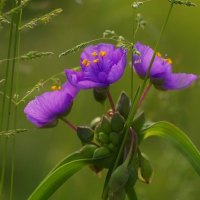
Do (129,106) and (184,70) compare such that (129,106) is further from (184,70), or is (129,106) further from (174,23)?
(174,23)

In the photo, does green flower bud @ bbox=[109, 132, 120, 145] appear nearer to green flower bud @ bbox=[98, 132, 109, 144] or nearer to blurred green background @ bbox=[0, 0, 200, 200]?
green flower bud @ bbox=[98, 132, 109, 144]

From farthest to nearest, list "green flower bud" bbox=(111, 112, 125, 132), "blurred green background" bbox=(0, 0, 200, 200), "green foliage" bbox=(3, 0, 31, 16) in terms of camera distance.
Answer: "blurred green background" bbox=(0, 0, 200, 200), "green flower bud" bbox=(111, 112, 125, 132), "green foliage" bbox=(3, 0, 31, 16)

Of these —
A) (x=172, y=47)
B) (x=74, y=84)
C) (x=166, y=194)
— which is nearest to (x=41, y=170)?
(x=166, y=194)

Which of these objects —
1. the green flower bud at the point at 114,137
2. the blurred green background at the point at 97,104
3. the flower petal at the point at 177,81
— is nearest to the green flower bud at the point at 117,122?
the green flower bud at the point at 114,137

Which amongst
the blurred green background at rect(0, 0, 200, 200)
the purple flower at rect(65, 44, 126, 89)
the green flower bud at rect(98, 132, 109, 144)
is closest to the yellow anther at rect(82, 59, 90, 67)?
the purple flower at rect(65, 44, 126, 89)

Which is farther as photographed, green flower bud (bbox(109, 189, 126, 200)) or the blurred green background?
the blurred green background

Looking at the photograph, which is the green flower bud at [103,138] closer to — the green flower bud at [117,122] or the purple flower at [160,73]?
the green flower bud at [117,122]
